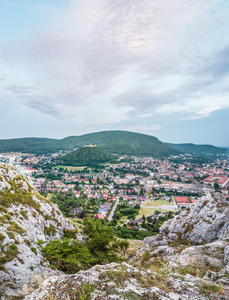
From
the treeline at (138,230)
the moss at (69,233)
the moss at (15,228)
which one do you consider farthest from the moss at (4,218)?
the treeline at (138,230)

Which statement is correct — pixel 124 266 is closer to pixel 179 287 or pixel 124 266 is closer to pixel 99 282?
pixel 99 282

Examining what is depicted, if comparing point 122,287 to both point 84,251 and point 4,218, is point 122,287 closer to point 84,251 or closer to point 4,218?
point 84,251

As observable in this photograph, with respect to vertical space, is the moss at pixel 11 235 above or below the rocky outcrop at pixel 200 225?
above

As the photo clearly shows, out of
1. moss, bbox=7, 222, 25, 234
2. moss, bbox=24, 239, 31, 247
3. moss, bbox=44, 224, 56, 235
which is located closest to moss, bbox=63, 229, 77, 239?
moss, bbox=44, 224, 56, 235

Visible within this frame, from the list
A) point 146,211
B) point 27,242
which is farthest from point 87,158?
point 27,242

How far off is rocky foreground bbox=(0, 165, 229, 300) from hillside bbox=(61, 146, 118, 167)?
434 feet

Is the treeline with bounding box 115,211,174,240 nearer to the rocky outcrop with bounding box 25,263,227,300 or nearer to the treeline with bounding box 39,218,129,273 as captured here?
the treeline with bounding box 39,218,129,273

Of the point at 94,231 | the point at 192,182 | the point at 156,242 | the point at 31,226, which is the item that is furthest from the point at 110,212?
the point at 192,182

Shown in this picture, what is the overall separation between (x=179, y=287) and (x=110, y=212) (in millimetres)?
43366

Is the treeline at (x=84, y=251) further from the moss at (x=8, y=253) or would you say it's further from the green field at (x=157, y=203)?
the green field at (x=157, y=203)

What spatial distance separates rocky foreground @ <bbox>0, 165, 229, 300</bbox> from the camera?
452 centimetres

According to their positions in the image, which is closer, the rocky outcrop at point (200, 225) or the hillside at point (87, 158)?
the rocky outcrop at point (200, 225)

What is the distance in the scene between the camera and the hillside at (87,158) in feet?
478

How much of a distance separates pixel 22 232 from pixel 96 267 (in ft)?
12.8
